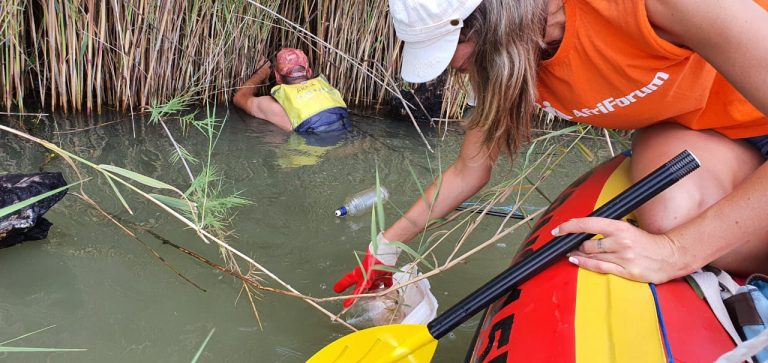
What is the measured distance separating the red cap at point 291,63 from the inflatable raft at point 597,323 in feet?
9.30

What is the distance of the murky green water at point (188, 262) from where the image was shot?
5.15 ft

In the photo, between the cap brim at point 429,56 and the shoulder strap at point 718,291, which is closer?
the shoulder strap at point 718,291

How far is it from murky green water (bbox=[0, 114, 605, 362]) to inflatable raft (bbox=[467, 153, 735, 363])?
541 millimetres

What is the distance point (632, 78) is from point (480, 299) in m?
0.50

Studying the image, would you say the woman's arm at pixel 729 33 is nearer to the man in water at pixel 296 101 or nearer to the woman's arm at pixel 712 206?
the woman's arm at pixel 712 206

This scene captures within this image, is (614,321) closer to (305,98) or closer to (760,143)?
(760,143)

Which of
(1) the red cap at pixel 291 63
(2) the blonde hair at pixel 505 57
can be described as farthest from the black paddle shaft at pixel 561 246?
(1) the red cap at pixel 291 63

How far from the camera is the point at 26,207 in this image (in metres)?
1.82

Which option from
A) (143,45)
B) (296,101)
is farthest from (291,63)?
(143,45)

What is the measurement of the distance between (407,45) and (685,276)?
2.14 feet

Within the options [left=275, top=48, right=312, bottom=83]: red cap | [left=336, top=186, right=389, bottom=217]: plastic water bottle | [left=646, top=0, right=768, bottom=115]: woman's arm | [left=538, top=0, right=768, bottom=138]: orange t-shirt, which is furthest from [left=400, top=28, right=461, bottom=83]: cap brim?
[left=275, top=48, right=312, bottom=83]: red cap

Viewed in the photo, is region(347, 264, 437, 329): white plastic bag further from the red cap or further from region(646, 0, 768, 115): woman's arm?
the red cap

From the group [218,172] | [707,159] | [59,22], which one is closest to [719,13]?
[707,159]

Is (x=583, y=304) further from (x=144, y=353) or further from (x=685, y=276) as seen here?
(x=144, y=353)
